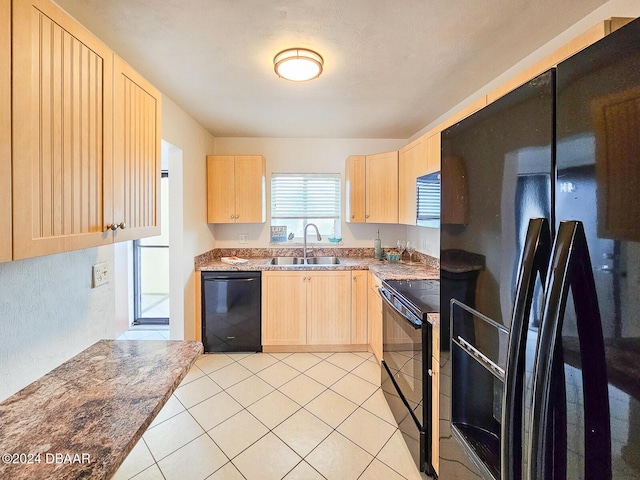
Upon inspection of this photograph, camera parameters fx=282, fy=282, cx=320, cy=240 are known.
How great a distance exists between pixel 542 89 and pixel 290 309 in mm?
2759

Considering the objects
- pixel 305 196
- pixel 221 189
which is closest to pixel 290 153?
pixel 305 196

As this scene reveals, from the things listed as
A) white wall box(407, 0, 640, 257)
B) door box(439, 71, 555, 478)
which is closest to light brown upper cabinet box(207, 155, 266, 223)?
white wall box(407, 0, 640, 257)

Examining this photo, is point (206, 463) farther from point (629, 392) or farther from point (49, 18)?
point (49, 18)

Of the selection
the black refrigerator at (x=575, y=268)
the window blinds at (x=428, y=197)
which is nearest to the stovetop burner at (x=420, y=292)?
the window blinds at (x=428, y=197)

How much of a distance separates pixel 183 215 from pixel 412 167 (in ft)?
7.48

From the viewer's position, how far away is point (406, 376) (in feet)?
5.70

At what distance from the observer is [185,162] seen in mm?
2766

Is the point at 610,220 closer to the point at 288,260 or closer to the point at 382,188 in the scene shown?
the point at 382,188

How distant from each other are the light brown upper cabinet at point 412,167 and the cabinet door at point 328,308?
0.91 m

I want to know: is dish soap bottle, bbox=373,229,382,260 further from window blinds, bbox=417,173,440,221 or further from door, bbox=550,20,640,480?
door, bbox=550,20,640,480

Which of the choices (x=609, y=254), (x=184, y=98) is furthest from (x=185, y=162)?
(x=609, y=254)

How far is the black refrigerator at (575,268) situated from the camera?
481 mm

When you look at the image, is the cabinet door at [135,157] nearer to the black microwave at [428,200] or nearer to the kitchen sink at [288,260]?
the black microwave at [428,200]

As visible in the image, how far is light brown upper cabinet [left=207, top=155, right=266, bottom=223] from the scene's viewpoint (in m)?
3.34
